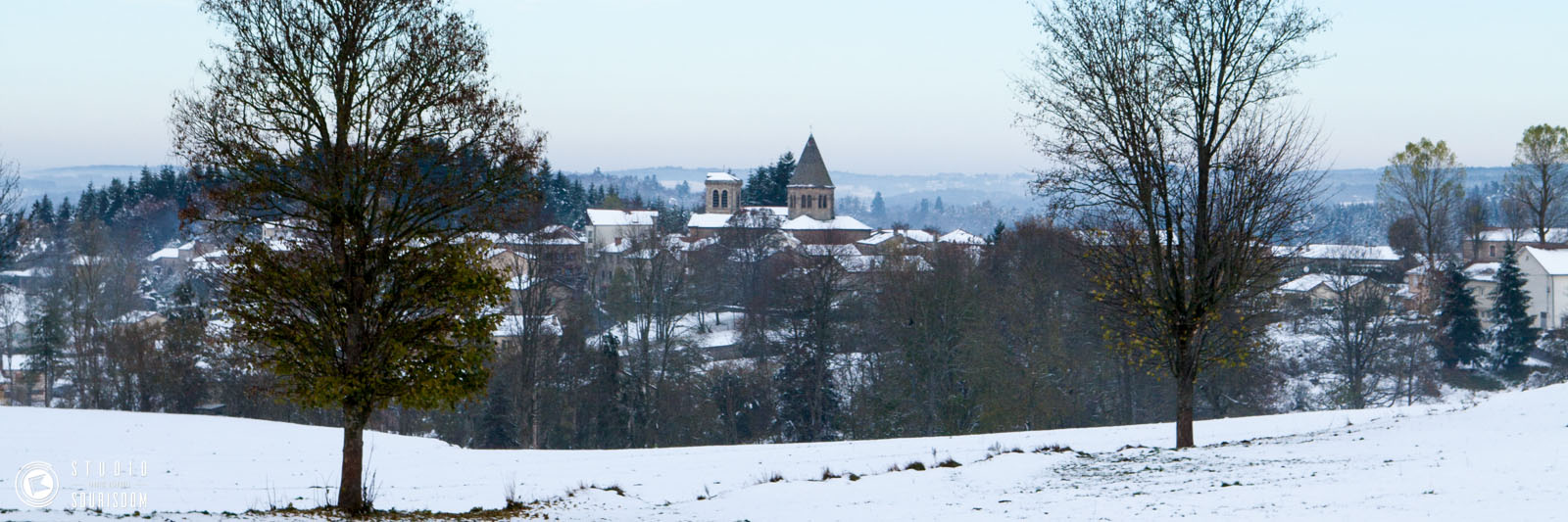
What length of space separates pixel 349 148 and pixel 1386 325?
4553 centimetres

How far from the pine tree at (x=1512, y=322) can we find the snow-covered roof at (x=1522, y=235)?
2141cm

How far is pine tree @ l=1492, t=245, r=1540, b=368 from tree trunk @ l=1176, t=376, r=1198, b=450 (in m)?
45.4

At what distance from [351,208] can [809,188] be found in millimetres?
101900

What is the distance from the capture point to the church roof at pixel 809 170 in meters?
113

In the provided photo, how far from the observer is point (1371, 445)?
1391 cm

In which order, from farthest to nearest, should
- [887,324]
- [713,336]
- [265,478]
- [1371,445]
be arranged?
[713,336], [887,324], [265,478], [1371,445]

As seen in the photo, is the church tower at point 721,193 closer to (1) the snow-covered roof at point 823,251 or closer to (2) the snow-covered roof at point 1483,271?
(1) the snow-covered roof at point 823,251

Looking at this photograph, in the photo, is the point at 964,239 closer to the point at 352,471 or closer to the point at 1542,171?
the point at 1542,171

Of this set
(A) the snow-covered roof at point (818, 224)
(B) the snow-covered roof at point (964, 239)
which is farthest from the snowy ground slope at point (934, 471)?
(A) the snow-covered roof at point (818, 224)

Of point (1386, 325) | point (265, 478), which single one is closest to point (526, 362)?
point (265, 478)

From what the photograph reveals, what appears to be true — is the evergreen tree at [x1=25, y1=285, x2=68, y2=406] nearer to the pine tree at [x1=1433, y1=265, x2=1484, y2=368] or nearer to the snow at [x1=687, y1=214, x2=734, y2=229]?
the snow at [x1=687, y1=214, x2=734, y2=229]

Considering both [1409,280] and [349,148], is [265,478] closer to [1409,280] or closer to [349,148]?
[349,148]

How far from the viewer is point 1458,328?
51.6 meters

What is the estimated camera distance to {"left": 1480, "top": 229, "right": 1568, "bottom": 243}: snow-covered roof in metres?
74.3
